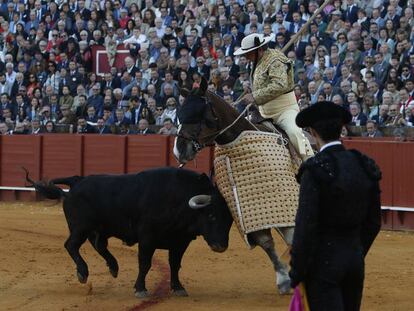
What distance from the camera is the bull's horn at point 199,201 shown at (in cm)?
834

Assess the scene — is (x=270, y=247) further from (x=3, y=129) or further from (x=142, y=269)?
(x=3, y=129)

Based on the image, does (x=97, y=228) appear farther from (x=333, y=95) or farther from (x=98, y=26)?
(x=98, y=26)

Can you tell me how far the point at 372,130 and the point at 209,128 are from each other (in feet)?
20.5

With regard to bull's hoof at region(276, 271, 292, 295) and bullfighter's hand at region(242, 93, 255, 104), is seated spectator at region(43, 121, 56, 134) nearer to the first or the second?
bullfighter's hand at region(242, 93, 255, 104)

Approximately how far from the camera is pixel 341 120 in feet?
16.9

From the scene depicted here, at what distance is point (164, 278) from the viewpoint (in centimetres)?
963

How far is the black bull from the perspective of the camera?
845 centimetres

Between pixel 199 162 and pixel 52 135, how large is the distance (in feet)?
10.5


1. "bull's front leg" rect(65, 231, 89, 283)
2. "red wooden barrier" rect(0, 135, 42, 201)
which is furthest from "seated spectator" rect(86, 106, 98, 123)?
"bull's front leg" rect(65, 231, 89, 283)

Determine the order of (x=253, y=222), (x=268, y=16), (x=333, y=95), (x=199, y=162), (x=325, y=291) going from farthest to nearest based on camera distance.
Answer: (x=268, y=16) < (x=199, y=162) < (x=333, y=95) < (x=253, y=222) < (x=325, y=291)

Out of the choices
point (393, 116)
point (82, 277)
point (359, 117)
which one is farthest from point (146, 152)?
point (82, 277)

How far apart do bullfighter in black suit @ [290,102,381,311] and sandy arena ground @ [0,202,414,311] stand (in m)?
3.00

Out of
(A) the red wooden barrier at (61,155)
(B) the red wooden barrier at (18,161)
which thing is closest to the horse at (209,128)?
(A) the red wooden barrier at (61,155)

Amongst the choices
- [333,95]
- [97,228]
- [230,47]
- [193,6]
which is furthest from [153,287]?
[193,6]
